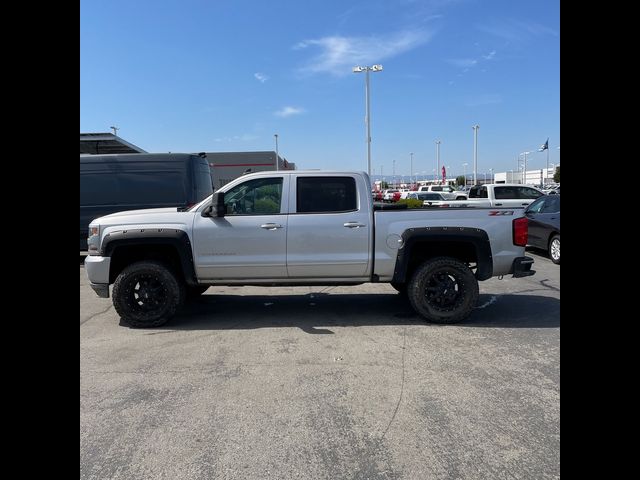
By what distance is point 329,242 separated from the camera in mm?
5980

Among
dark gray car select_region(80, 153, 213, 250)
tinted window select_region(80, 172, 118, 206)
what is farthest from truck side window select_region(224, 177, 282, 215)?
tinted window select_region(80, 172, 118, 206)

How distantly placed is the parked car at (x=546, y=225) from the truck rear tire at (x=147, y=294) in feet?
27.8

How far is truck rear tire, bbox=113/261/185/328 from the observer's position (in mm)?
5910

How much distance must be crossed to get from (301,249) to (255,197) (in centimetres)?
93

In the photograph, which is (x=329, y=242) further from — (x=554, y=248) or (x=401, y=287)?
(x=554, y=248)

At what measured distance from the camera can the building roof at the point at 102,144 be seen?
18.0m

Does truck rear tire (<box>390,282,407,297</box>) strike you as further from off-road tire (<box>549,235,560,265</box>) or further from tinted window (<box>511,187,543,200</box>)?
tinted window (<box>511,187,543,200</box>)

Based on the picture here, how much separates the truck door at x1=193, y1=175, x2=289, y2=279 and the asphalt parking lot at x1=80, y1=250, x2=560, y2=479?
27.8 inches

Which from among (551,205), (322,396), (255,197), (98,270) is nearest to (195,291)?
(98,270)

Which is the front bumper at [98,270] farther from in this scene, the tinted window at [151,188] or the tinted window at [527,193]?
the tinted window at [527,193]

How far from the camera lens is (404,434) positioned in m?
3.22
